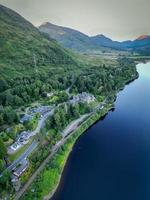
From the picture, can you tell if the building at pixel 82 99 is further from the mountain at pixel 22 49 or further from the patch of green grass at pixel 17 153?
the mountain at pixel 22 49

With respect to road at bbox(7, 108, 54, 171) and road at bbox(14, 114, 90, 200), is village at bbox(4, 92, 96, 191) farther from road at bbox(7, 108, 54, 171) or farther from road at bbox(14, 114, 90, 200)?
Answer: road at bbox(14, 114, 90, 200)

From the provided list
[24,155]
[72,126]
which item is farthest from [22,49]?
[24,155]

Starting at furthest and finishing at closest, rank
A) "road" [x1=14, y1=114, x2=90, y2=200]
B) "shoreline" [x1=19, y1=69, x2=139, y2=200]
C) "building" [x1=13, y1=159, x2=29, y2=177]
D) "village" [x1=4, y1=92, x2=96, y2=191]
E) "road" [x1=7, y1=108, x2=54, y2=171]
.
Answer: "road" [x1=7, y1=108, x2=54, y2=171]
"village" [x1=4, y1=92, x2=96, y2=191]
"building" [x1=13, y1=159, x2=29, y2=177]
"shoreline" [x1=19, y1=69, x2=139, y2=200]
"road" [x1=14, y1=114, x2=90, y2=200]

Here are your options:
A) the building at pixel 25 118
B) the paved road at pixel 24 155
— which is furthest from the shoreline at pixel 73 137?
the building at pixel 25 118

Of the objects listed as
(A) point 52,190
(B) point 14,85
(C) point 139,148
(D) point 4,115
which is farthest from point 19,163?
(B) point 14,85

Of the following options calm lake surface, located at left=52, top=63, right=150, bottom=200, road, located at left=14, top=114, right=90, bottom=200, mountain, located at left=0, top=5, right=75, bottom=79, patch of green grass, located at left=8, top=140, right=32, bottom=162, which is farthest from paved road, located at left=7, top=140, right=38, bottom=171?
mountain, located at left=0, top=5, right=75, bottom=79

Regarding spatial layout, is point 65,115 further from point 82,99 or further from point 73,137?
point 82,99

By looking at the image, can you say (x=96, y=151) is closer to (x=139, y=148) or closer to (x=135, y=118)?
(x=139, y=148)
